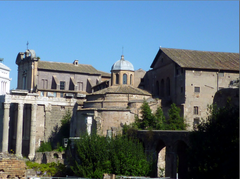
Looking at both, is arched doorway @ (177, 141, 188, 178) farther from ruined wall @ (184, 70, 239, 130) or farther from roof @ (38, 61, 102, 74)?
roof @ (38, 61, 102, 74)

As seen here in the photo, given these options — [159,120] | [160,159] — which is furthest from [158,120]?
[160,159]

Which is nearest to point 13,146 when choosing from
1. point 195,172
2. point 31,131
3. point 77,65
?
point 31,131

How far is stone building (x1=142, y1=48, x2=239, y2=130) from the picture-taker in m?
53.2

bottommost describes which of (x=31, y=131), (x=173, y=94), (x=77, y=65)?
(x=31, y=131)

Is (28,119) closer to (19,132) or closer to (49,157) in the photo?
(19,132)

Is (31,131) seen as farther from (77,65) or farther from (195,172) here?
(195,172)

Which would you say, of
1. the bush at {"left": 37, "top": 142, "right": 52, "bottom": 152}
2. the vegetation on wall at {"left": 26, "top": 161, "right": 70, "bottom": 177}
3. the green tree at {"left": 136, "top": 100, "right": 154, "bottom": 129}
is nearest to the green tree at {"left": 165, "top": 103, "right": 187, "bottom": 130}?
the green tree at {"left": 136, "top": 100, "right": 154, "bottom": 129}

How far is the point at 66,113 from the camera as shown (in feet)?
220

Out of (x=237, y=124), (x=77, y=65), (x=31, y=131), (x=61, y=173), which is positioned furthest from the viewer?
(x=77, y=65)

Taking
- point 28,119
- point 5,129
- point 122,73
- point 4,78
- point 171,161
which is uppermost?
point 4,78

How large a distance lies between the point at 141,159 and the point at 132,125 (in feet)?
25.6

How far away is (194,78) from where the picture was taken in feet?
176

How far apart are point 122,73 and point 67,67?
1780cm

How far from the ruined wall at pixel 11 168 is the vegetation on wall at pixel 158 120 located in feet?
51.7
